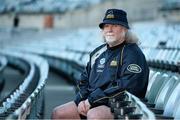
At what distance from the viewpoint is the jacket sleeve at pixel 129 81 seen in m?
5.52

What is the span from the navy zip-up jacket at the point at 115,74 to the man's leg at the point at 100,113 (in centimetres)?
25

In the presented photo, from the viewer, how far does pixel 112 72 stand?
5672 millimetres

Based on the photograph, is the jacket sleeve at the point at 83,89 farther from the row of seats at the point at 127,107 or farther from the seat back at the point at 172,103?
the seat back at the point at 172,103

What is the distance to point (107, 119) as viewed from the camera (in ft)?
16.7

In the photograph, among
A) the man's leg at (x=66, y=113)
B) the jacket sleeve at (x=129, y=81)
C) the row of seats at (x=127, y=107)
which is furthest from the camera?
the man's leg at (x=66, y=113)

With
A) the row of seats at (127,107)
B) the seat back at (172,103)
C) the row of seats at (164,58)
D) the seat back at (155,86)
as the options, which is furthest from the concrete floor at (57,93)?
the seat back at (172,103)

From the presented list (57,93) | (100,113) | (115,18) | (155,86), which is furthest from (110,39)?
(57,93)

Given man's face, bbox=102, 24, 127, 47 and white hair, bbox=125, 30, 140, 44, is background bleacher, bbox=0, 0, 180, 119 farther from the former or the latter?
man's face, bbox=102, 24, 127, 47

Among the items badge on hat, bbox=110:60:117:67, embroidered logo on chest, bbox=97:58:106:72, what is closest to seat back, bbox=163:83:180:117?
badge on hat, bbox=110:60:117:67

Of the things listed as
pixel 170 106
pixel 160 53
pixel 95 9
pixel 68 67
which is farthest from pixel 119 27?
pixel 95 9

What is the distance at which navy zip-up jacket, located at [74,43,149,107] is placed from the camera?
553cm

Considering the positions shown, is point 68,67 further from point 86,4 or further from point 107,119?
point 86,4

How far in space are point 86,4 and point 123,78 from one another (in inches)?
1617

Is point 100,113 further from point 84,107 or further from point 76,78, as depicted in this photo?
point 76,78
